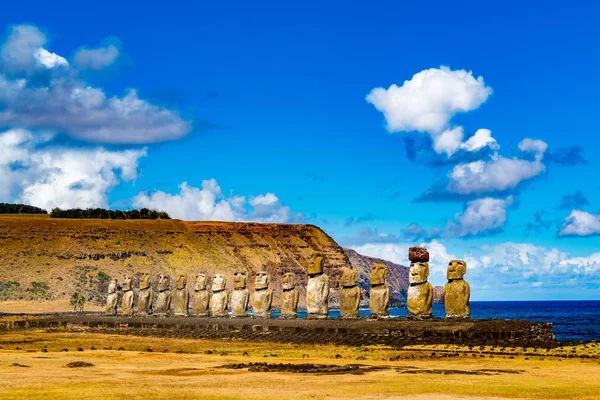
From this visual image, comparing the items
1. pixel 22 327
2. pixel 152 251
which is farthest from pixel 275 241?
pixel 22 327

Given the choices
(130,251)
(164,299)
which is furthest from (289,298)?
(130,251)

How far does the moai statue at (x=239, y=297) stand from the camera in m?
44.5

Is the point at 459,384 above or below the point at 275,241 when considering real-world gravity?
below

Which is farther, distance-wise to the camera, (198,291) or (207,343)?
(198,291)

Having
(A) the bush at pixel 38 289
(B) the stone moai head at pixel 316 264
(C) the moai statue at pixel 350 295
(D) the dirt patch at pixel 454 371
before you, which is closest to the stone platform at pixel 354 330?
(C) the moai statue at pixel 350 295

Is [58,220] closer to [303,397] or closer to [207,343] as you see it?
[207,343]

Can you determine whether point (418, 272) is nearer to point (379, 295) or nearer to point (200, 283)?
point (379, 295)

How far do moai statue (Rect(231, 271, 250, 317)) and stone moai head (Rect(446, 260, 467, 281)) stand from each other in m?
14.0

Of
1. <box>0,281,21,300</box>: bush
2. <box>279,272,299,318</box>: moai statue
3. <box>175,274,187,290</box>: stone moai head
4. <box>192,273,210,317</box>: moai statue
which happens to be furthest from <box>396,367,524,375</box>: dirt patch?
<box>0,281,21,300</box>: bush

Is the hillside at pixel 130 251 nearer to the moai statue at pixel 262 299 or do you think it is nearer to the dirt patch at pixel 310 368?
the moai statue at pixel 262 299

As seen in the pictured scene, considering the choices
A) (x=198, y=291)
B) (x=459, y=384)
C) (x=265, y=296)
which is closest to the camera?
(x=459, y=384)

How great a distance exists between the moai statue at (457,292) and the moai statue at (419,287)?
133 cm

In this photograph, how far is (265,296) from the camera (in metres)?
42.8

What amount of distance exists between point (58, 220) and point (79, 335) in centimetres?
10899
